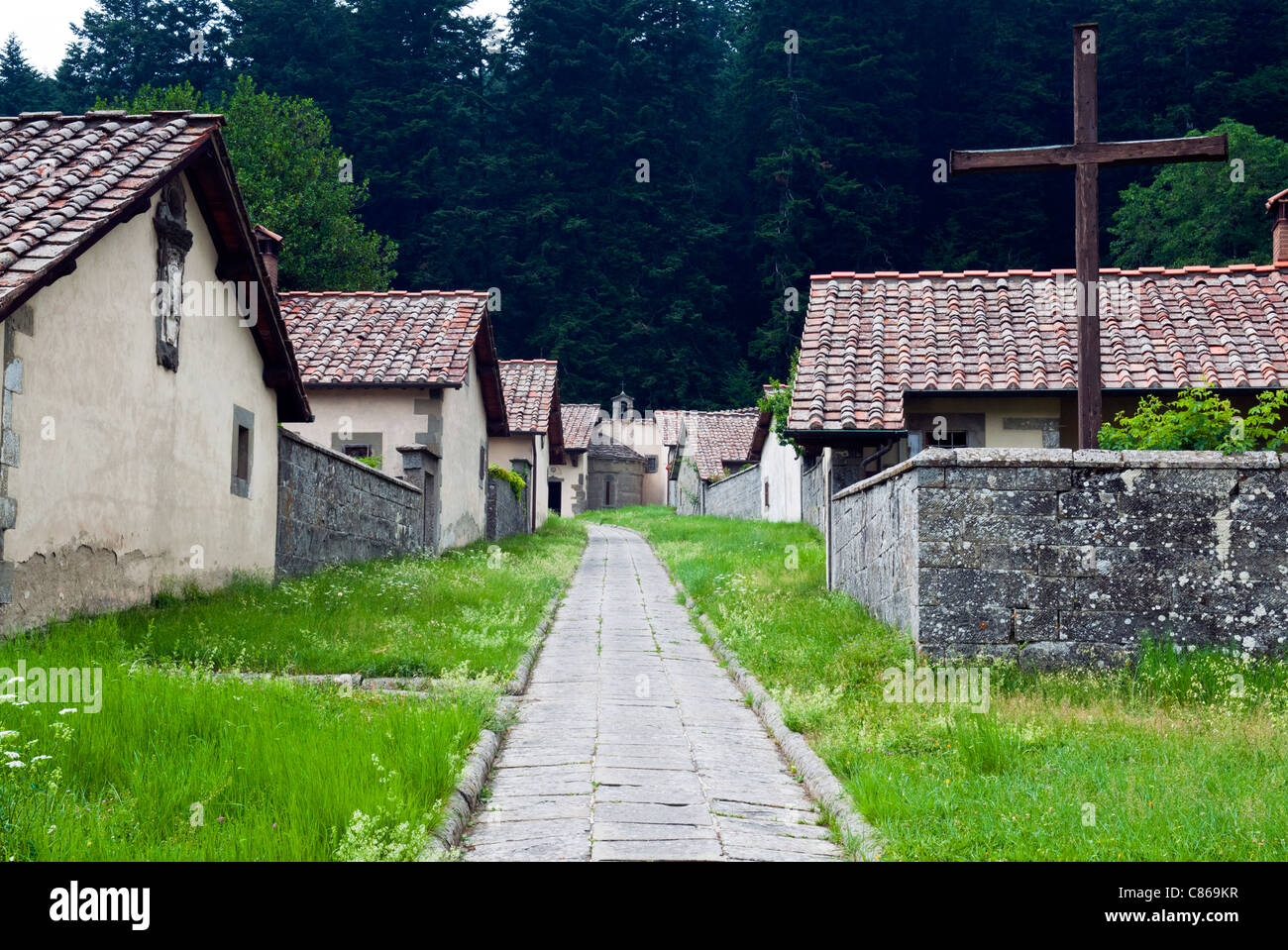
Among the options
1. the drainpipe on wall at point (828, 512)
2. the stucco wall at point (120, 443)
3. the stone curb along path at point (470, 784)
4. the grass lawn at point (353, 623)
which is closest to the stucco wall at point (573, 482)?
the grass lawn at point (353, 623)

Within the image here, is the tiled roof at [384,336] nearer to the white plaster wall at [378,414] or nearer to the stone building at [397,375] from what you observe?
the stone building at [397,375]

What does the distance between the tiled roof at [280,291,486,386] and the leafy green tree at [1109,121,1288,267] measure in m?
26.3

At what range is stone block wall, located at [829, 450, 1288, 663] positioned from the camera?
8.10 meters

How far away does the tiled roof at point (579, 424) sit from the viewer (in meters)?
50.3

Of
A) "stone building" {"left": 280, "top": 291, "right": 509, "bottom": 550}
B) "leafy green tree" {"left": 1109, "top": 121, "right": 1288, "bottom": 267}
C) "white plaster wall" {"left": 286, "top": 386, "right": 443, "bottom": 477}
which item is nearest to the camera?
"stone building" {"left": 280, "top": 291, "right": 509, "bottom": 550}

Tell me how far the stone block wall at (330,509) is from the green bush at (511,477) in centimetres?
800

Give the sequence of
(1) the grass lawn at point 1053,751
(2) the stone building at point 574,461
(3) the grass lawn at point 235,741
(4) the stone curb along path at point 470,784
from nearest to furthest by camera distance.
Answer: (3) the grass lawn at point 235,741 < (1) the grass lawn at point 1053,751 < (4) the stone curb along path at point 470,784 < (2) the stone building at point 574,461

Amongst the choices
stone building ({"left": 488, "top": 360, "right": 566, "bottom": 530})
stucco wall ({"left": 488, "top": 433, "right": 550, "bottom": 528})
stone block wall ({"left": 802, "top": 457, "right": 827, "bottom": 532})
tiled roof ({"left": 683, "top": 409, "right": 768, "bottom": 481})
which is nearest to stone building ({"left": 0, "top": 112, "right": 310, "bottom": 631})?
stone block wall ({"left": 802, "top": 457, "right": 827, "bottom": 532})

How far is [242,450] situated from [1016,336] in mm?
10468

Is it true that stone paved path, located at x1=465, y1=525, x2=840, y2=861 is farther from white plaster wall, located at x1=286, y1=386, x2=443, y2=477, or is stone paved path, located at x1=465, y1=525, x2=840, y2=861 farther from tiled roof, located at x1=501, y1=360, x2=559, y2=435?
tiled roof, located at x1=501, y1=360, x2=559, y2=435

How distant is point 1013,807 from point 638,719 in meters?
3.15

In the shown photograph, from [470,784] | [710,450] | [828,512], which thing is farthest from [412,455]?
[710,450]
